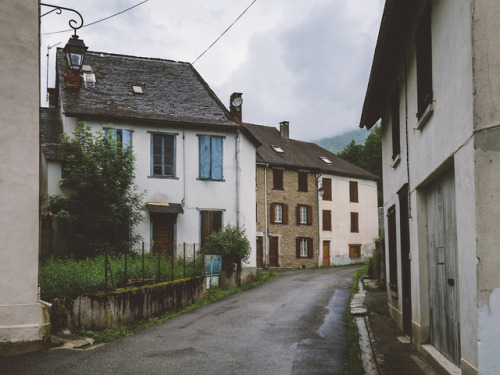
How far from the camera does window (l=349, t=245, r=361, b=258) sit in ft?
141

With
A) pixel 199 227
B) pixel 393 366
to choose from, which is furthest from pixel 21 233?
pixel 199 227

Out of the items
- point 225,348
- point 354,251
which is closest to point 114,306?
point 225,348

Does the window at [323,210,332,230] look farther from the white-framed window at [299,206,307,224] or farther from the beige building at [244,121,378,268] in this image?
the white-framed window at [299,206,307,224]

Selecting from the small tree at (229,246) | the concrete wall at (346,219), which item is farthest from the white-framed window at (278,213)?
the small tree at (229,246)

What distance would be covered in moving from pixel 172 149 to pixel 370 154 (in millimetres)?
39656

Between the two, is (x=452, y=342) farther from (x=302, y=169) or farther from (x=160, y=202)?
(x=302, y=169)

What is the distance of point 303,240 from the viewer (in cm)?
3900

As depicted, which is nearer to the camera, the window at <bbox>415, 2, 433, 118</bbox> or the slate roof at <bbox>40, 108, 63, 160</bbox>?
the window at <bbox>415, 2, 433, 118</bbox>

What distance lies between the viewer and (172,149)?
72.8ft

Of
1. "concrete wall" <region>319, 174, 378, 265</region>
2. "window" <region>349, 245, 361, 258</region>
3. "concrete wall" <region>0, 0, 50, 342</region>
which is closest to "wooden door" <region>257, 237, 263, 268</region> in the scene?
"concrete wall" <region>319, 174, 378, 265</region>

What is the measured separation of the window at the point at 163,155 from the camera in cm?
2191

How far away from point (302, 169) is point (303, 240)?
490cm

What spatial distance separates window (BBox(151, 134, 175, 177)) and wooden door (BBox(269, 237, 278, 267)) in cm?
1609

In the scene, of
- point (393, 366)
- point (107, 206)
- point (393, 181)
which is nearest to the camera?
point (393, 366)
